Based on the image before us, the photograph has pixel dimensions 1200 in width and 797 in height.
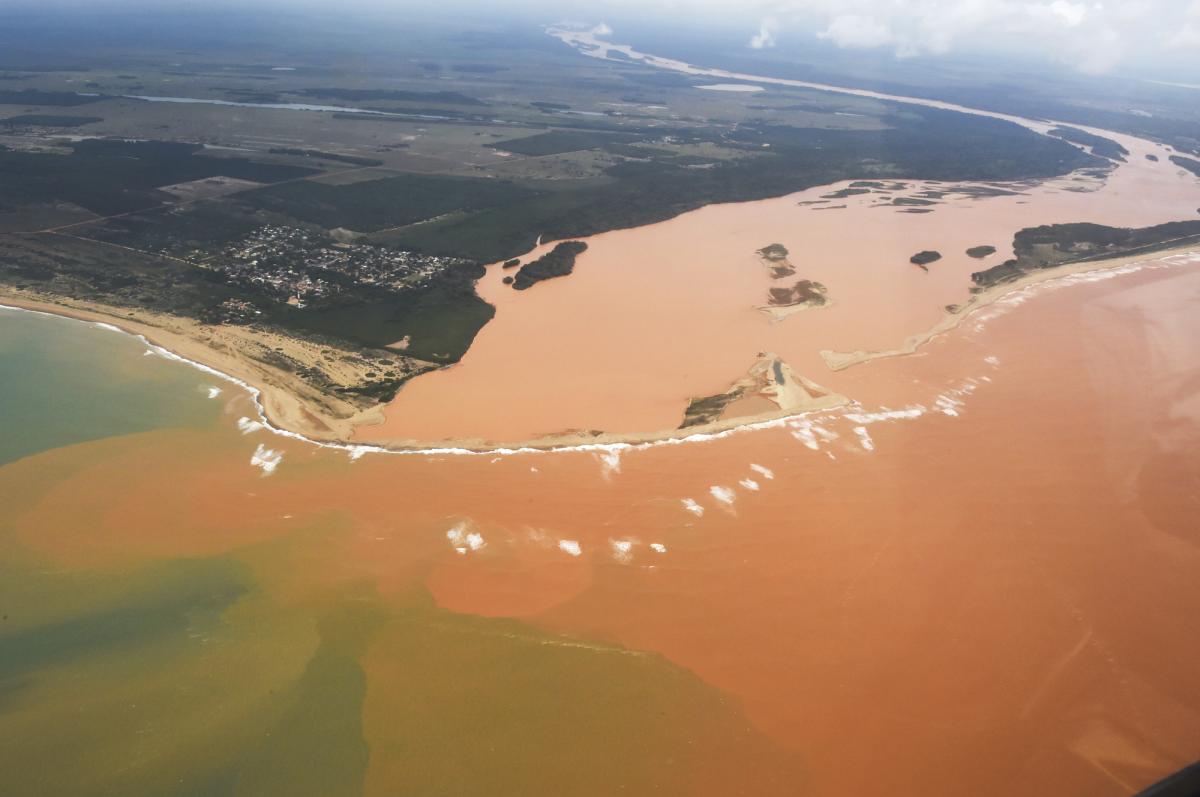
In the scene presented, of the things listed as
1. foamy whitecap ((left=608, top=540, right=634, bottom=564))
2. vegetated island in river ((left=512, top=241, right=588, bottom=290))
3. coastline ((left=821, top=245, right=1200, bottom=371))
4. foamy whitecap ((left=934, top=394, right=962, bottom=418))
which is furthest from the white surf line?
vegetated island in river ((left=512, top=241, right=588, bottom=290))

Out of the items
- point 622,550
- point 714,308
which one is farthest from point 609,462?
point 714,308

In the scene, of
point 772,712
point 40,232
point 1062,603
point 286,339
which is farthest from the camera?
point 40,232

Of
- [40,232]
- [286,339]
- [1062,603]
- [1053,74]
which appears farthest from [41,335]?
[1053,74]

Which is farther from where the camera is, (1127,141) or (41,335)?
(1127,141)

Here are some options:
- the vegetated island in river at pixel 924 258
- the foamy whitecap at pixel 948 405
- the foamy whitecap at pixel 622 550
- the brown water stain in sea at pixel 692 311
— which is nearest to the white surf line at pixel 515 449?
the brown water stain in sea at pixel 692 311

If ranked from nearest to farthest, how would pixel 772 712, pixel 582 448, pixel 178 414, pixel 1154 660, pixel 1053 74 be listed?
pixel 772 712 < pixel 1154 660 < pixel 582 448 < pixel 178 414 < pixel 1053 74

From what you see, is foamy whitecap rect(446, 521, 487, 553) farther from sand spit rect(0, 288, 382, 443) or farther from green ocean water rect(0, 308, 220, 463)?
green ocean water rect(0, 308, 220, 463)

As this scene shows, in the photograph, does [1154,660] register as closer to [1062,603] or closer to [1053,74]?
[1062,603]
